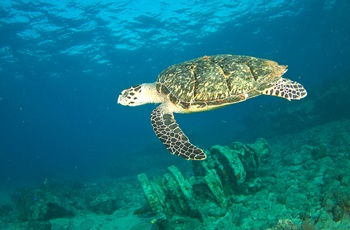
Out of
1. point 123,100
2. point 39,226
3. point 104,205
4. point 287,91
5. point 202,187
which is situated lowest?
point 104,205

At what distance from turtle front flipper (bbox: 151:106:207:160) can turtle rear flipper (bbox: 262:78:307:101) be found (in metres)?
2.58

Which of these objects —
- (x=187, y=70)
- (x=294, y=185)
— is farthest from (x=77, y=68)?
(x=294, y=185)

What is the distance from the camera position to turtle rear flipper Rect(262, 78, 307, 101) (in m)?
5.90

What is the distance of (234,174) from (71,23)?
2263 centimetres

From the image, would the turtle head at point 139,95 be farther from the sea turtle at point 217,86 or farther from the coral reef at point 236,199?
the coral reef at point 236,199

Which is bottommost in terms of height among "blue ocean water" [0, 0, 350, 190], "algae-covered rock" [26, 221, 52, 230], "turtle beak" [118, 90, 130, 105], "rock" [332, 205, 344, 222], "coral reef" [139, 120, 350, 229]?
"rock" [332, 205, 344, 222]

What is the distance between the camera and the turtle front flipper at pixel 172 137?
4590mm

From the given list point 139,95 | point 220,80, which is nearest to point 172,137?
point 220,80

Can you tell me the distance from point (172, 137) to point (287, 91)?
330 cm

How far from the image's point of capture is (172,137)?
527cm

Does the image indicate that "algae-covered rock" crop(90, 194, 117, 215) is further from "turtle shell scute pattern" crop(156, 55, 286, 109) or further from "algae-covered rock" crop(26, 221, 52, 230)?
"turtle shell scute pattern" crop(156, 55, 286, 109)

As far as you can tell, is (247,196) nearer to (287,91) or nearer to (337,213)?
(337,213)

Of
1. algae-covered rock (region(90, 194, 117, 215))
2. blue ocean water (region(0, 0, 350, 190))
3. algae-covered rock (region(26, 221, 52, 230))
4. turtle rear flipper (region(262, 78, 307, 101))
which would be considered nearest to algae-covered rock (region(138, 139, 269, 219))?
turtle rear flipper (region(262, 78, 307, 101))

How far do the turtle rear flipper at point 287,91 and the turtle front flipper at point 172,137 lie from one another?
2.58 m
